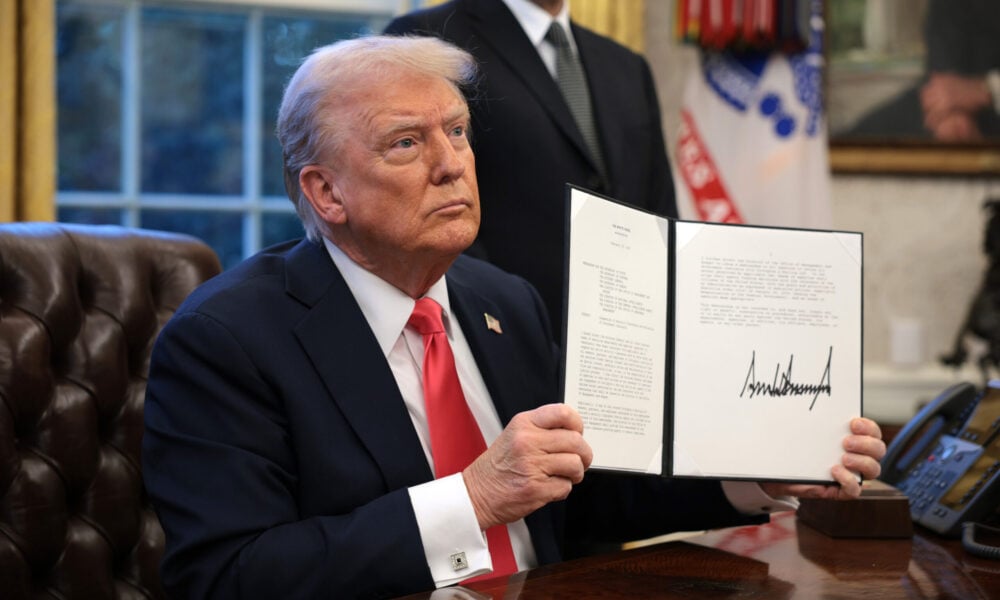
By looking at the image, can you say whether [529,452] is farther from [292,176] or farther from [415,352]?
[292,176]

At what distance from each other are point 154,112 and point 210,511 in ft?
8.75

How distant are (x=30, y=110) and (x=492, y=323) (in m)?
2.04

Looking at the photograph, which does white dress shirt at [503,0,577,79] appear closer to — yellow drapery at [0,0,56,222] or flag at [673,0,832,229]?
yellow drapery at [0,0,56,222]

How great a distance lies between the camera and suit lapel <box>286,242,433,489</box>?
151cm

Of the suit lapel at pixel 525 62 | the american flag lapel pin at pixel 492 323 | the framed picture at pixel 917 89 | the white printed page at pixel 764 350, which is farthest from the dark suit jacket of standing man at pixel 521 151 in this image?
the framed picture at pixel 917 89

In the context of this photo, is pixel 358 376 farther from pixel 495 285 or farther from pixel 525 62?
pixel 525 62

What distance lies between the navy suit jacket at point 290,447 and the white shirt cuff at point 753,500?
0.07 ft

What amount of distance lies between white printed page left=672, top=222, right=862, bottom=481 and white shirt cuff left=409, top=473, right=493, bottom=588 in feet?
0.95

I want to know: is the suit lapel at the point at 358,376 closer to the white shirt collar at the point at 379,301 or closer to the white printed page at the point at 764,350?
the white shirt collar at the point at 379,301

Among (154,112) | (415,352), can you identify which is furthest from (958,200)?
(415,352)

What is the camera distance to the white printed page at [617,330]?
1365 millimetres

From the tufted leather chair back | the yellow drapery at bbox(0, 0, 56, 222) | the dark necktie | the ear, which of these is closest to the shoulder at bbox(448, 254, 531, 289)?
the ear

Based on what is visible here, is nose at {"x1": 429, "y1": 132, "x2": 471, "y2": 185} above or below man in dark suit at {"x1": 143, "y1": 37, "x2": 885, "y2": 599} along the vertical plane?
above

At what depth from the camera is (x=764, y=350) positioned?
1.54 m
